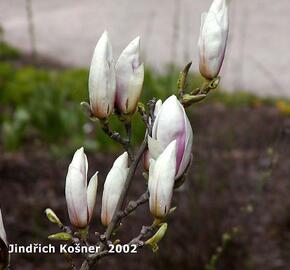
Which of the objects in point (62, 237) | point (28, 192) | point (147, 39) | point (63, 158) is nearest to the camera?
point (62, 237)

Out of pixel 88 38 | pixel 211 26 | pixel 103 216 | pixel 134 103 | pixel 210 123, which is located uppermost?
pixel 211 26

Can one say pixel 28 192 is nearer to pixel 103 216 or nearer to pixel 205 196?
pixel 205 196

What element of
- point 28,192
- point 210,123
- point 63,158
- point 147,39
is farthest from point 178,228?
point 147,39

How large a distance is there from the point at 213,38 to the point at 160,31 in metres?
8.60

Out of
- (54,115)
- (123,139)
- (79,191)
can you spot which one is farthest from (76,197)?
(54,115)

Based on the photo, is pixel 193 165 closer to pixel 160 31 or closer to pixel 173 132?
pixel 173 132

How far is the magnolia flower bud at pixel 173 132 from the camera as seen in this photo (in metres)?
1.04

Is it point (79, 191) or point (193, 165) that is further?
point (193, 165)

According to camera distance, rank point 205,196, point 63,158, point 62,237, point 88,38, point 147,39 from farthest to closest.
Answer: point 88,38 → point 147,39 → point 63,158 → point 205,196 → point 62,237

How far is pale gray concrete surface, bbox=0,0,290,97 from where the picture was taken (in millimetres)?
8062

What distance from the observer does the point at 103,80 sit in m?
1.10

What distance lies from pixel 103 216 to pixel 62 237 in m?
0.09

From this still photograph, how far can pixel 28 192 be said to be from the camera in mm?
3898

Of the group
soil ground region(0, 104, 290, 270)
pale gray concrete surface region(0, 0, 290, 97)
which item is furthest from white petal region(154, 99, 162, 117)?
pale gray concrete surface region(0, 0, 290, 97)
